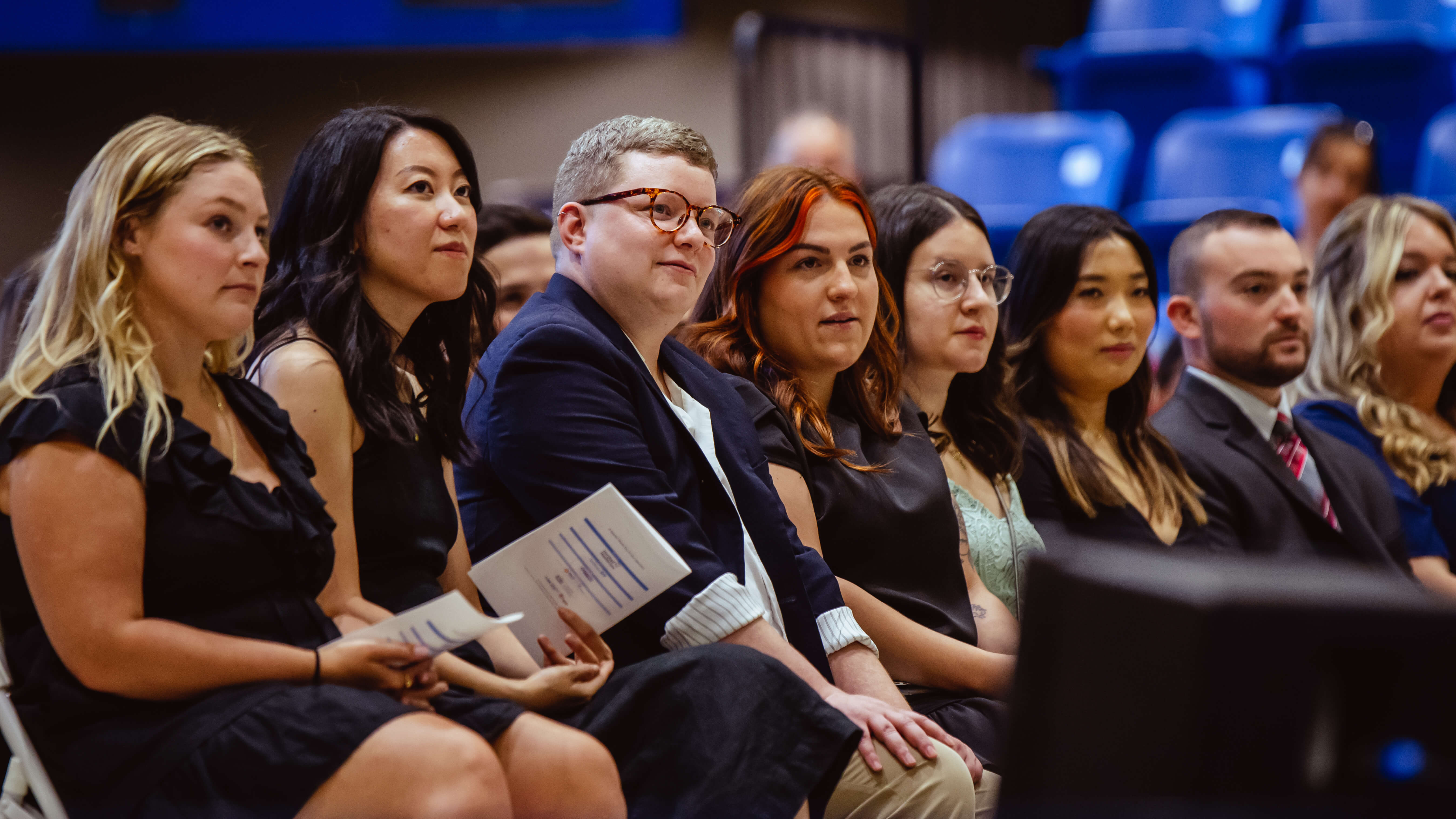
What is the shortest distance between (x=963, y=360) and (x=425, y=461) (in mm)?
1183

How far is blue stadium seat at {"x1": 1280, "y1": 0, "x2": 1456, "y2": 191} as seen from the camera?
221 inches

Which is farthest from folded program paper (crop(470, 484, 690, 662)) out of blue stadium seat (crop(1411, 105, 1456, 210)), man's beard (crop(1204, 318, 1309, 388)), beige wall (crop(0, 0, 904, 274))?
beige wall (crop(0, 0, 904, 274))

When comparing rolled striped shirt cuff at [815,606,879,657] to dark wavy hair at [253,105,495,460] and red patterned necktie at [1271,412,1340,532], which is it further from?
red patterned necktie at [1271,412,1340,532]

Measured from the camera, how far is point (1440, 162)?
5.20 m

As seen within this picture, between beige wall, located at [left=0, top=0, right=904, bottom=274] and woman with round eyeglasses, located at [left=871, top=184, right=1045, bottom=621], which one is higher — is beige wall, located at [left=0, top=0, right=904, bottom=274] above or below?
above

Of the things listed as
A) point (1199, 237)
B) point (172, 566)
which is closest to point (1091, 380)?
point (1199, 237)

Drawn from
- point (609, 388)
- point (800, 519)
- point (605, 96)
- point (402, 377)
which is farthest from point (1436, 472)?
point (605, 96)

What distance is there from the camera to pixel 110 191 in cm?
157

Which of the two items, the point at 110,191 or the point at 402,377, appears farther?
the point at 402,377

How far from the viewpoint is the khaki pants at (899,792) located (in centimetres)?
193

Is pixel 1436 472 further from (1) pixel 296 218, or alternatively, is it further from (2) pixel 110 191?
(2) pixel 110 191

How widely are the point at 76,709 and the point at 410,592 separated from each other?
49 centimetres

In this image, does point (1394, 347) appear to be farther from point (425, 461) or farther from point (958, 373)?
point (425, 461)

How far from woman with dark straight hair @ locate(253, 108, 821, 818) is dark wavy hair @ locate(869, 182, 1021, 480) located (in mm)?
965
